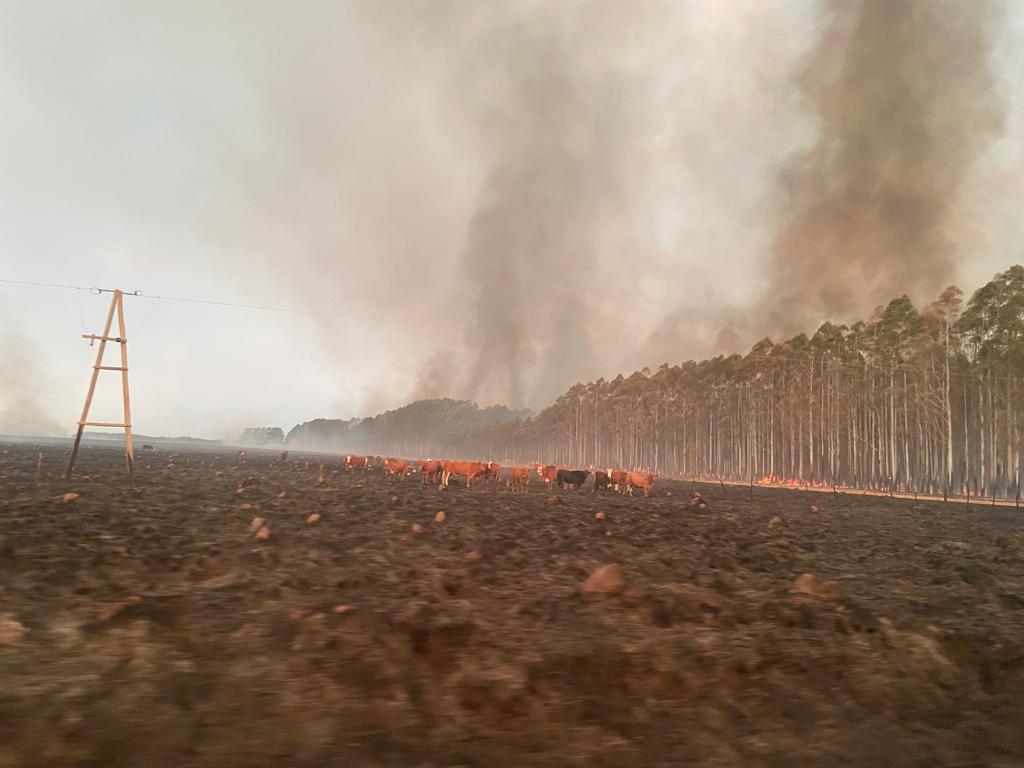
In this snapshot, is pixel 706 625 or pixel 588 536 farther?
pixel 588 536

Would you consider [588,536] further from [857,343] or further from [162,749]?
[857,343]

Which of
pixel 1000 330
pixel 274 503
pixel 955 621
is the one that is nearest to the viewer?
pixel 955 621

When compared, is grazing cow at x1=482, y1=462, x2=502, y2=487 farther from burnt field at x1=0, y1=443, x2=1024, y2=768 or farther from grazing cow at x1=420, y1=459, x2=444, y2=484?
burnt field at x1=0, y1=443, x2=1024, y2=768

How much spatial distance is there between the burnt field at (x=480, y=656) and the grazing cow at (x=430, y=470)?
2967 centimetres

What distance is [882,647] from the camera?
25.2 ft

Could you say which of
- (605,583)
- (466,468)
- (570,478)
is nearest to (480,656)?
(605,583)

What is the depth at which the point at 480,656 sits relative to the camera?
657 cm

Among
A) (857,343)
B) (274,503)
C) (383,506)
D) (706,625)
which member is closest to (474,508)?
(383,506)

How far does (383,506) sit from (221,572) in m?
13.4

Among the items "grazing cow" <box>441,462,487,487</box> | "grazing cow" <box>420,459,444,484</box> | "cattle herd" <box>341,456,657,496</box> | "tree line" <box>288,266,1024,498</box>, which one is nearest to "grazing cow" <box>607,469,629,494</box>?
"cattle herd" <box>341,456,657,496</box>

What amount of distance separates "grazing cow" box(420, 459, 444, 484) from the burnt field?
2967cm

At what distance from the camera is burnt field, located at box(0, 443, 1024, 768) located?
4.76 metres

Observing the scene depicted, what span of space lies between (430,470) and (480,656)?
37.8 meters

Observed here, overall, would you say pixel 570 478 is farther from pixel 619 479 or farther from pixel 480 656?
pixel 480 656
